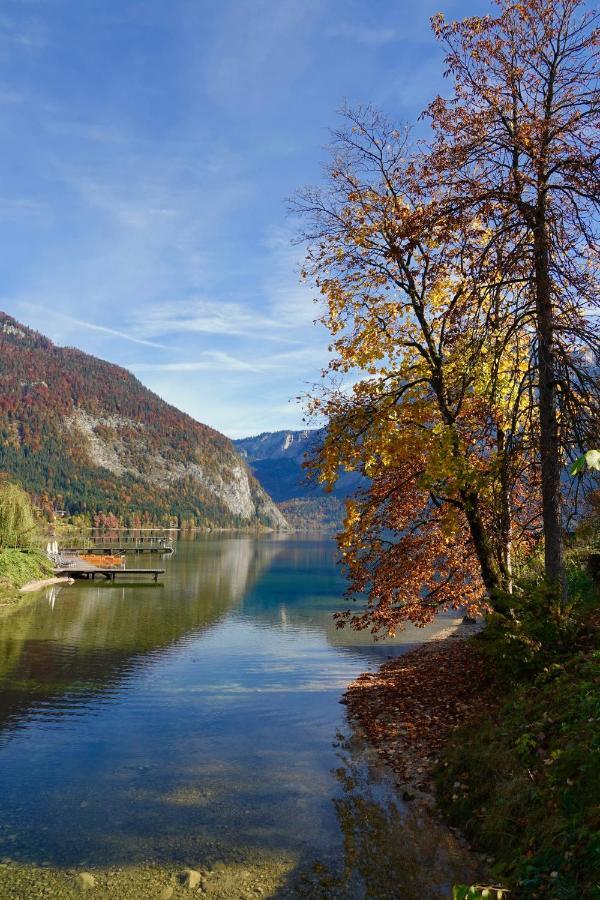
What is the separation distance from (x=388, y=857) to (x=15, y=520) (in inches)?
1894

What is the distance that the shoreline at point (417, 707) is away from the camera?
10.4 m

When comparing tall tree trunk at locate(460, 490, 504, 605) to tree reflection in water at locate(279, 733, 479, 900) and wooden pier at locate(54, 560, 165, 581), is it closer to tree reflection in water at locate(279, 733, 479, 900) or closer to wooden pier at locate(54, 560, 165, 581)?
tree reflection in water at locate(279, 733, 479, 900)

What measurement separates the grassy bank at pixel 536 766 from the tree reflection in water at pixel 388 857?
41cm

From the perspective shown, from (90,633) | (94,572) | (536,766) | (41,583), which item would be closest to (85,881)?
(536,766)

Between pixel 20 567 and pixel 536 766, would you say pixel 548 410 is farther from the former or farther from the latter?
pixel 20 567

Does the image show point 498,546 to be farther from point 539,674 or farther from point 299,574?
point 299,574

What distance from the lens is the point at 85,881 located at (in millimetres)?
7223

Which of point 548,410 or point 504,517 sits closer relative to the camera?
point 548,410

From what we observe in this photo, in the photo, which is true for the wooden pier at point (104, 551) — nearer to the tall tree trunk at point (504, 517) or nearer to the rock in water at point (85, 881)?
the tall tree trunk at point (504, 517)

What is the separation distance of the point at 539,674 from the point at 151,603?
33.4 meters

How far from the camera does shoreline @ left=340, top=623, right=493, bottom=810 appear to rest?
10.4 meters

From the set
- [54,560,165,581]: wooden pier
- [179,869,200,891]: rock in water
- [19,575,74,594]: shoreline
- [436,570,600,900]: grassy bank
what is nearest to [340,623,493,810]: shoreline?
[436,570,600,900]: grassy bank

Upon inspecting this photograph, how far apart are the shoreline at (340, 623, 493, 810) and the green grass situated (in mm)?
30016

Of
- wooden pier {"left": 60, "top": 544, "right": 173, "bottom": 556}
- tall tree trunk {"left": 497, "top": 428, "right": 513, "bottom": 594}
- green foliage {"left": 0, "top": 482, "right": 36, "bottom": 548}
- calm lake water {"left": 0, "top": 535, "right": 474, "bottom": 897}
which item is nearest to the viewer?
calm lake water {"left": 0, "top": 535, "right": 474, "bottom": 897}
